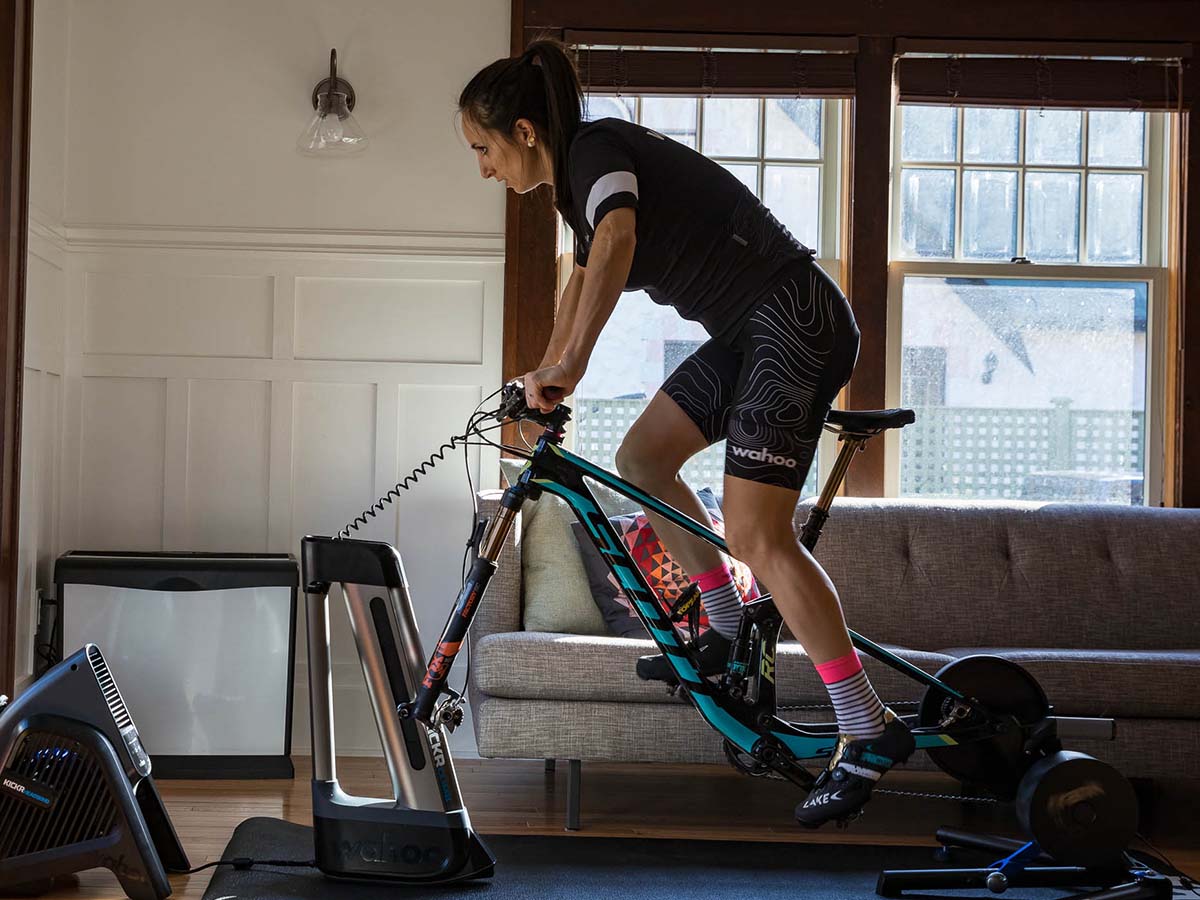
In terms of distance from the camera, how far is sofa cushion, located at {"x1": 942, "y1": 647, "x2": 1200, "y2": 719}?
8.62 ft

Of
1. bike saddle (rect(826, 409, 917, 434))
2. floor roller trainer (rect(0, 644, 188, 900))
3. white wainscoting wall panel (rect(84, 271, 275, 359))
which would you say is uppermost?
white wainscoting wall panel (rect(84, 271, 275, 359))

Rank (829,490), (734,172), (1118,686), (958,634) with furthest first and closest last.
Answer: (734,172), (958,634), (1118,686), (829,490)

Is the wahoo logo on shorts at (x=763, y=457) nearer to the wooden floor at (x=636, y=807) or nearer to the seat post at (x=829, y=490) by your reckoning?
the seat post at (x=829, y=490)

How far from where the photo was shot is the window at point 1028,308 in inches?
144

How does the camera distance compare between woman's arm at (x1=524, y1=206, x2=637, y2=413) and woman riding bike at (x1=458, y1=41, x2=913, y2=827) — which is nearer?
woman's arm at (x1=524, y1=206, x2=637, y2=413)

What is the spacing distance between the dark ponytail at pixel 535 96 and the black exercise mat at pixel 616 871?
1316 mm

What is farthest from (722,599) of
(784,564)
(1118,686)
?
(1118,686)

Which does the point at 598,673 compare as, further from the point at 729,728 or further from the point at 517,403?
the point at 517,403

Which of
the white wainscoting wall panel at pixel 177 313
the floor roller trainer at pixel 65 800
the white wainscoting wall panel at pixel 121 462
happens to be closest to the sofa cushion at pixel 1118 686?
the floor roller trainer at pixel 65 800

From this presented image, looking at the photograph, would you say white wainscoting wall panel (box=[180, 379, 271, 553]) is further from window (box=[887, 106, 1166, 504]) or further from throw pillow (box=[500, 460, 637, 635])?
window (box=[887, 106, 1166, 504])

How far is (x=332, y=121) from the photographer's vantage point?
3459 mm

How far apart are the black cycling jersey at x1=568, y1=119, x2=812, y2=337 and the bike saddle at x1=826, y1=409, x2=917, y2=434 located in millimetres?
259

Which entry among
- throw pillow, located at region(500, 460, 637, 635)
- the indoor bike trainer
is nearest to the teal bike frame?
the indoor bike trainer

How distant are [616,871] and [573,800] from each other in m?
0.33
